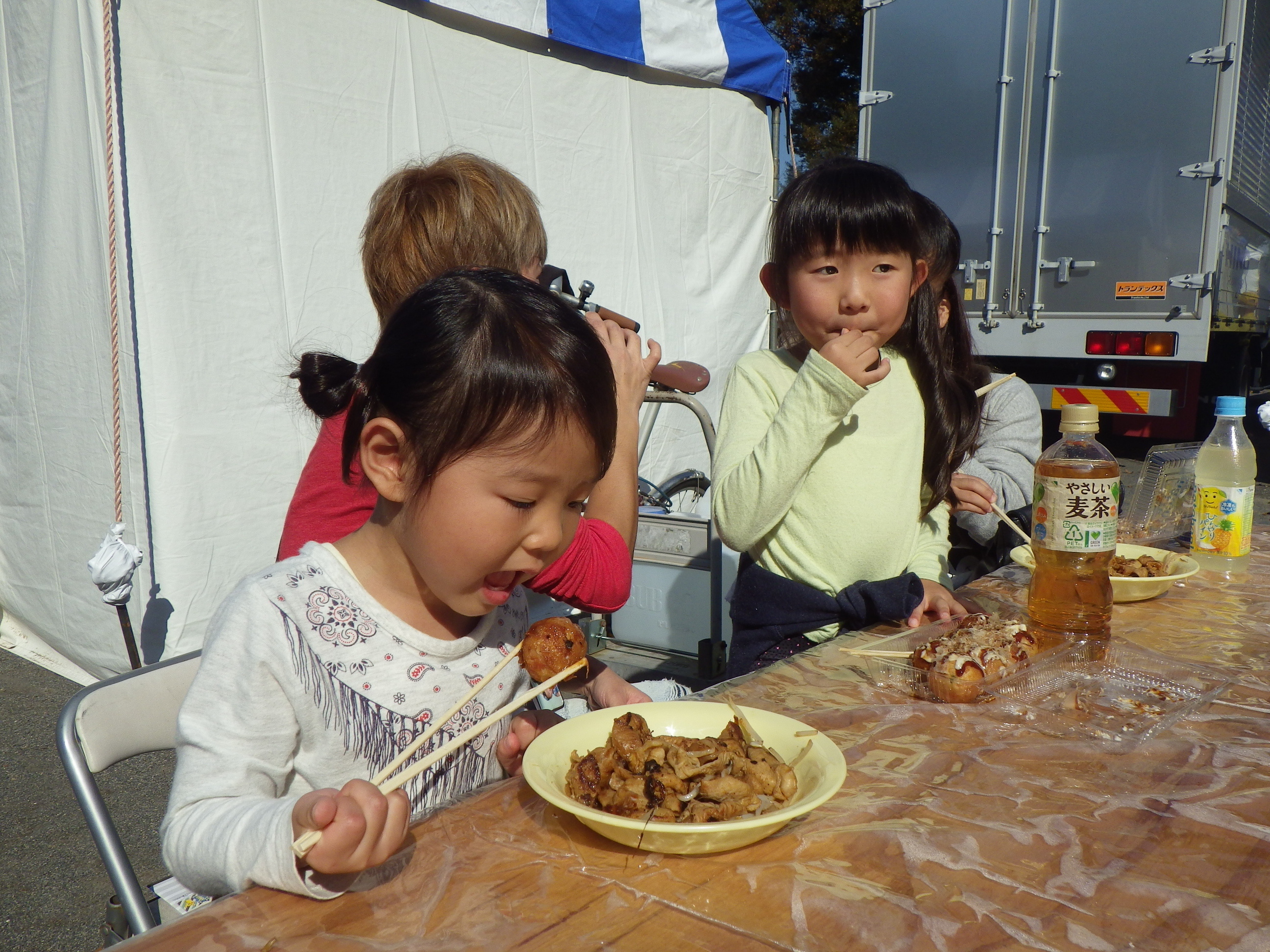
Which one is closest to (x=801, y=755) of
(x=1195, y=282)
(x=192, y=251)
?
(x=192, y=251)

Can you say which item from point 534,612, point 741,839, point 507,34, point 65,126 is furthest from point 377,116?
point 741,839

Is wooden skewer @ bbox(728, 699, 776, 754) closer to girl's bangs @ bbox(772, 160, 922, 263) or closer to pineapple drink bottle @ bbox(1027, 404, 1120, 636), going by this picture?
pineapple drink bottle @ bbox(1027, 404, 1120, 636)

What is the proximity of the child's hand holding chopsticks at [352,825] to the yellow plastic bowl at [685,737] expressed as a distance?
0.51ft

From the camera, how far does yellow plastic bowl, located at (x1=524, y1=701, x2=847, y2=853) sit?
0.95m

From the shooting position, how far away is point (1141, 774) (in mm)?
1188

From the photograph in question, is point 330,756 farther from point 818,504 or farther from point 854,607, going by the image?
point 818,504

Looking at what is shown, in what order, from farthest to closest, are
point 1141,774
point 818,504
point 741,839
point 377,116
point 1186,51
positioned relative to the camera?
point 1186,51 < point 377,116 < point 818,504 < point 1141,774 < point 741,839

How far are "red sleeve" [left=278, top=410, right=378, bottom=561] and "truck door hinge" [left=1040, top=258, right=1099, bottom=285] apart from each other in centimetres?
675

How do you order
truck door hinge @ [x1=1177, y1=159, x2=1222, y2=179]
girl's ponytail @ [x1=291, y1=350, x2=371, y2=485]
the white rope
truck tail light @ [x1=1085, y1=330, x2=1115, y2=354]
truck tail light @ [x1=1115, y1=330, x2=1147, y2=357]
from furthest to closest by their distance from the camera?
truck tail light @ [x1=1085, y1=330, x2=1115, y2=354] → truck tail light @ [x1=1115, y1=330, x2=1147, y2=357] → truck door hinge @ [x1=1177, y1=159, x2=1222, y2=179] → the white rope → girl's ponytail @ [x1=291, y1=350, x2=371, y2=485]

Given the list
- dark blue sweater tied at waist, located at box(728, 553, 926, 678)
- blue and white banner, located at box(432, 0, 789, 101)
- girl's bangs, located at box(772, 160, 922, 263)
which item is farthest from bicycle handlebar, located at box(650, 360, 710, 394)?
blue and white banner, located at box(432, 0, 789, 101)

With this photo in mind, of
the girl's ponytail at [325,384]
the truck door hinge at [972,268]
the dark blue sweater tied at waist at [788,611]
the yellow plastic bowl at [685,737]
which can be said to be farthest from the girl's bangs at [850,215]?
the truck door hinge at [972,268]

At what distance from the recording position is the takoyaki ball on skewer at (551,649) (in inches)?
53.9

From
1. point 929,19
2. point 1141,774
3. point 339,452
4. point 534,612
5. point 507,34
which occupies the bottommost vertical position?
point 534,612

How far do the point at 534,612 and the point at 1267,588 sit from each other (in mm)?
1768
